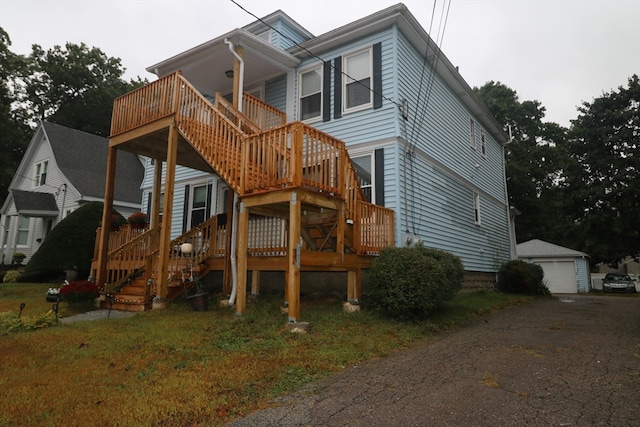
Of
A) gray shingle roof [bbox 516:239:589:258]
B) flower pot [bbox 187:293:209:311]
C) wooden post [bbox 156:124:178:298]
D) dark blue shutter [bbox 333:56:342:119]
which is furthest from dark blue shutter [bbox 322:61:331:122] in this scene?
gray shingle roof [bbox 516:239:589:258]

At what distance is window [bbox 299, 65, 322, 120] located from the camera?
39.2 feet

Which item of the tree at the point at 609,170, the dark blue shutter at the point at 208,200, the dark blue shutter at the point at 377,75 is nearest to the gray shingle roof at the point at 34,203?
the dark blue shutter at the point at 208,200

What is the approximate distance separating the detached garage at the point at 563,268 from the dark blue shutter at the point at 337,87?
19874 millimetres

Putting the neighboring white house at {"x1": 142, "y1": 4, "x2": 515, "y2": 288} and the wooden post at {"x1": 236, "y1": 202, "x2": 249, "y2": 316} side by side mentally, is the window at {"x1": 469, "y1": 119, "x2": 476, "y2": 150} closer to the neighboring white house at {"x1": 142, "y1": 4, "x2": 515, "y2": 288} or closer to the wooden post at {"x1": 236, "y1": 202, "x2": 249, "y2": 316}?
the neighboring white house at {"x1": 142, "y1": 4, "x2": 515, "y2": 288}

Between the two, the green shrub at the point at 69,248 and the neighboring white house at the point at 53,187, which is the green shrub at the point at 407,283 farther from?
the neighboring white house at the point at 53,187

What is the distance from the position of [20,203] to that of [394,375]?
22.5m

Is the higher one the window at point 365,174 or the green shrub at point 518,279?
the window at point 365,174

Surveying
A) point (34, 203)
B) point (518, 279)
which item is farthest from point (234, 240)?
point (34, 203)

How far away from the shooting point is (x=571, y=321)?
8.45 metres

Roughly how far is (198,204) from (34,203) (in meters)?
12.1

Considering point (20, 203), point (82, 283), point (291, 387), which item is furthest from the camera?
point (20, 203)

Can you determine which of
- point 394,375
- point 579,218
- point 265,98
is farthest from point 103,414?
point 579,218

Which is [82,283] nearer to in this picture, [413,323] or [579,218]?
[413,323]

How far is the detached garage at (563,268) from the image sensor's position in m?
25.5
